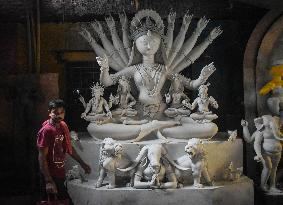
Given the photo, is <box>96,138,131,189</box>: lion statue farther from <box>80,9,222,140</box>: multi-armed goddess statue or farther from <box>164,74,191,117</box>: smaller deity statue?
<box>164,74,191,117</box>: smaller deity statue

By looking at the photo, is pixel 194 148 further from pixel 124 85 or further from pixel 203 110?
pixel 124 85

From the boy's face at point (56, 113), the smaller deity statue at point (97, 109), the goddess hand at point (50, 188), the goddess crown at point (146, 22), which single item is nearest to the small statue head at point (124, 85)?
the smaller deity statue at point (97, 109)

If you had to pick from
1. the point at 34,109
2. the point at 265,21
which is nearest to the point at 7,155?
the point at 34,109

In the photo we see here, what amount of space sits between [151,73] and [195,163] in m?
1.95

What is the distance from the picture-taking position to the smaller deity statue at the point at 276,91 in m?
7.55

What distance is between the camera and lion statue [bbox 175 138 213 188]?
6.12m

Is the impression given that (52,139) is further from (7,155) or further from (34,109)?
(7,155)

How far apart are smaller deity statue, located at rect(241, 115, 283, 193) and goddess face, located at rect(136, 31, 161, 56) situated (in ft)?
6.82

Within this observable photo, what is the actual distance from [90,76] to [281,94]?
158 inches

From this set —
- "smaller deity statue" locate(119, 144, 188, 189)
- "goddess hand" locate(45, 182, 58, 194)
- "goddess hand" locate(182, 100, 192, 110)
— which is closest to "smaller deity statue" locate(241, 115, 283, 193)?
"goddess hand" locate(182, 100, 192, 110)

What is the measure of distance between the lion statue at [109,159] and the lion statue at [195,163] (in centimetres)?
99

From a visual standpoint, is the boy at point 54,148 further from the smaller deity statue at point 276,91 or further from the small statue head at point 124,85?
the smaller deity statue at point 276,91

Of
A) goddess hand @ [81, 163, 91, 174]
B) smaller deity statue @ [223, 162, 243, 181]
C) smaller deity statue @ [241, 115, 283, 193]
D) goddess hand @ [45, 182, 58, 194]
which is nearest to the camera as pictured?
goddess hand @ [45, 182, 58, 194]

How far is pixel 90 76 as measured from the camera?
8.92 metres
